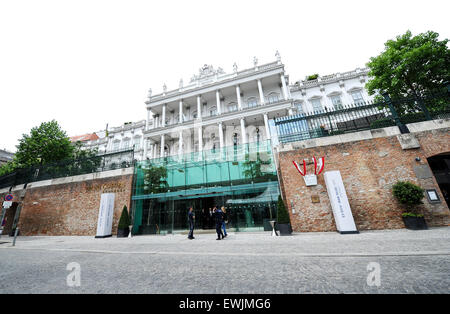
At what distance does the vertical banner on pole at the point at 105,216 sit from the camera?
38.3 feet

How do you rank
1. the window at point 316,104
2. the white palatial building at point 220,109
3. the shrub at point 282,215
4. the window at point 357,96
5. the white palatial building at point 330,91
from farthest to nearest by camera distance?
the window at point 316,104, the white palatial building at point 330,91, the window at point 357,96, the white palatial building at point 220,109, the shrub at point 282,215

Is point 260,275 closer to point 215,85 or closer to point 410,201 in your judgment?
point 410,201

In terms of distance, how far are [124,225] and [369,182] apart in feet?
48.9

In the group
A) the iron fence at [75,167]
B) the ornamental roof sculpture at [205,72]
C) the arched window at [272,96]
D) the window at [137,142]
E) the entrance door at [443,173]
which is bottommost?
the entrance door at [443,173]

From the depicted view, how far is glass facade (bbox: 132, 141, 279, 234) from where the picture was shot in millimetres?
11008

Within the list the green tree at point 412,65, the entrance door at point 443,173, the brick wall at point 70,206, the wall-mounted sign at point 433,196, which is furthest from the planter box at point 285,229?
the green tree at point 412,65

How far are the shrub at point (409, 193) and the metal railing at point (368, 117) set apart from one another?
2.92 meters

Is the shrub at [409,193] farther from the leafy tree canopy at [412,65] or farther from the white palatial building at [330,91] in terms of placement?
the white palatial building at [330,91]

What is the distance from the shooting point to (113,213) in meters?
12.8

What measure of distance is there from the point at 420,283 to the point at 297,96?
3111cm

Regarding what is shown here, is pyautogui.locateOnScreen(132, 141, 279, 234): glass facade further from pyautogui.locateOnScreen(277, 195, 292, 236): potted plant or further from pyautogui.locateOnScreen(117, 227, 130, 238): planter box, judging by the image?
pyautogui.locateOnScreen(277, 195, 292, 236): potted plant

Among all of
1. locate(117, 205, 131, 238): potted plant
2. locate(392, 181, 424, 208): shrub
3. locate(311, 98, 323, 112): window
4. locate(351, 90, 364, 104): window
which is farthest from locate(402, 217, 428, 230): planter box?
locate(351, 90, 364, 104): window
